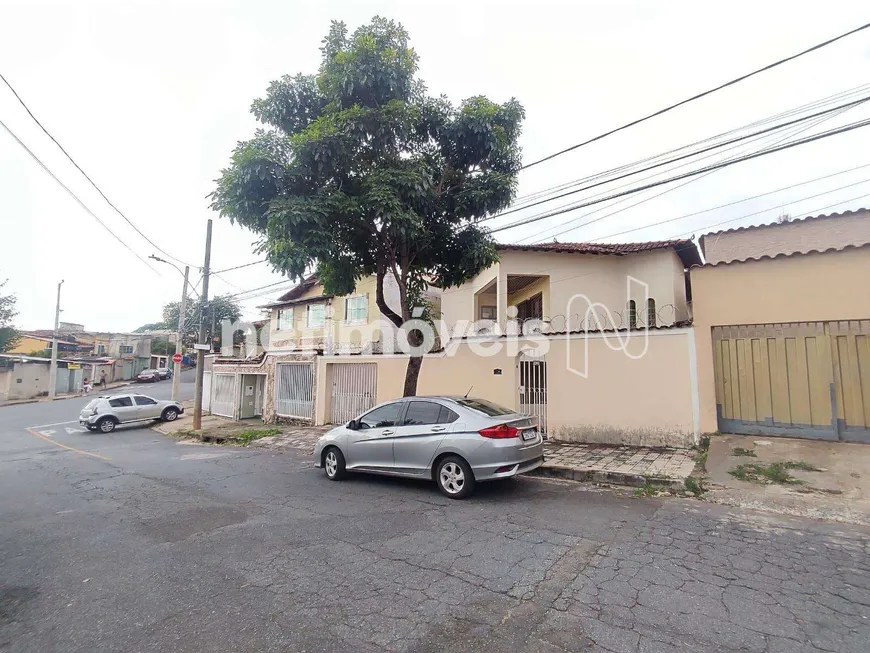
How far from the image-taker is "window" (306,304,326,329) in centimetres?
2250

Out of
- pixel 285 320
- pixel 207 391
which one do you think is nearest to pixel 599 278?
pixel 285 320

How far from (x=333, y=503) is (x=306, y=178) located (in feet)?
19.4

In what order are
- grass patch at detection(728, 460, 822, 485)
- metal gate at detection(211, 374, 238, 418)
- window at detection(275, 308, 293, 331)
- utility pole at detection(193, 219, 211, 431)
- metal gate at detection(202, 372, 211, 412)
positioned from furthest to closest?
window at detection(275, 308, 293, 331), metal gate at detection(202, 372, 211, 412), metal gate at detection(211, 374, 238, 418), utility pole at detection(193, 219, 211, 431), grass patch at detection(728, 460, 822, 485)

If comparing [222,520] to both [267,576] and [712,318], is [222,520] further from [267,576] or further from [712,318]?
[712,318]

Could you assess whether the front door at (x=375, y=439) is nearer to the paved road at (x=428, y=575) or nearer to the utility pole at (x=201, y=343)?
the paved road at (x=428, y=575)

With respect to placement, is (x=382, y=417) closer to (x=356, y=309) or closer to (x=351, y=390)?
(x=351, y=390)

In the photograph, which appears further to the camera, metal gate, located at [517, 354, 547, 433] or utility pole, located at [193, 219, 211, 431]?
utility pole, located at [193, 219, 211, 431]

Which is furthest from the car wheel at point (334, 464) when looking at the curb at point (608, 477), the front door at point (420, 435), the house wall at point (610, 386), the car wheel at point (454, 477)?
the house wall at point (610, 386)

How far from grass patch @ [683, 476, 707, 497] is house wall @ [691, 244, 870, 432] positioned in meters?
2.26

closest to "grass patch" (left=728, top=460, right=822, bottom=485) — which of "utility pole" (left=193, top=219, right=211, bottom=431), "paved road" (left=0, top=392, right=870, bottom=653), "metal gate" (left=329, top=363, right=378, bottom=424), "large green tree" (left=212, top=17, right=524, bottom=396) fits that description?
"paved road" (left=0, top=392, right=870, bottom=653)

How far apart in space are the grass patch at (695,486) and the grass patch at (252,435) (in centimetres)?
1147

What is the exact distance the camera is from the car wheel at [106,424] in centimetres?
1709

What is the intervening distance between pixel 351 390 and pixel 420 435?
8.16m

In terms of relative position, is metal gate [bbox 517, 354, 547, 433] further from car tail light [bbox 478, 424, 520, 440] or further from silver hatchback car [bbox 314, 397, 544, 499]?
car tail light [bbox 478, 424, 520, 440]
